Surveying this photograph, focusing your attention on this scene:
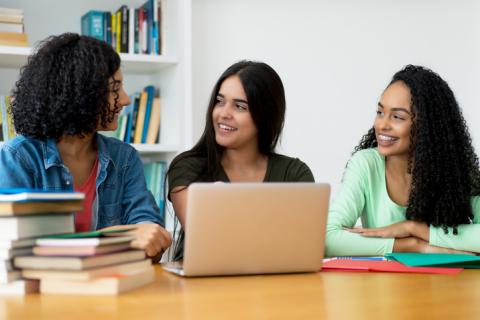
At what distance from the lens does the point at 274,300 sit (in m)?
1.35

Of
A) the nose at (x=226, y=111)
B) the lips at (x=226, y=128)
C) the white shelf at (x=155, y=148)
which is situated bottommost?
the white shelf at (x=155, y=148)

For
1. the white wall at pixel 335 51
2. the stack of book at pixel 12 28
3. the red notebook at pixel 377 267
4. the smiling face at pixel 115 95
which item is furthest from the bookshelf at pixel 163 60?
the red notebook at pixel 377 267

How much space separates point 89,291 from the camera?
53.5 inches

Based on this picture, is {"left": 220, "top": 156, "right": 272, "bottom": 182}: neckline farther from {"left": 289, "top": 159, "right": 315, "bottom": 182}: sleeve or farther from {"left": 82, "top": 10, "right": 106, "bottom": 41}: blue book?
{"left": 82, "top": 10, "right": 106, "bottom": 41}: blue book

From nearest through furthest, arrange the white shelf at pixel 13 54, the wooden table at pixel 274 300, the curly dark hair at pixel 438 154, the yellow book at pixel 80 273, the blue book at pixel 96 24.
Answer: the wooden table at pixel 274 300
the yellow book at pixel 80 273
the curly dark hair at pixel 438 154
the white shelf at pixel 13 54
the blue book at pixel 96 24

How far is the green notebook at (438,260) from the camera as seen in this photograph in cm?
180

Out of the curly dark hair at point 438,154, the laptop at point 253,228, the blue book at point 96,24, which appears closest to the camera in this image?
the laptop at point 253,228

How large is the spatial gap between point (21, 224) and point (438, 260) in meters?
1.01

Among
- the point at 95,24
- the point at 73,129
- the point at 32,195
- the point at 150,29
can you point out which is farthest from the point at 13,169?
the point at 150,29

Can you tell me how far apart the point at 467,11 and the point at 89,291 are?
350 centimetres

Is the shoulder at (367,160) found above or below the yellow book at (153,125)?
below

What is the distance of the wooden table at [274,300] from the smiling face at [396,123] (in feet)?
2.74

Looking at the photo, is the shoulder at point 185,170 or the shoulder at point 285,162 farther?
the shoulder at point 285,162

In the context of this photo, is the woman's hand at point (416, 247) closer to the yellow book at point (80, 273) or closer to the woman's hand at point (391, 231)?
the woman's hand at point (391, 231)
